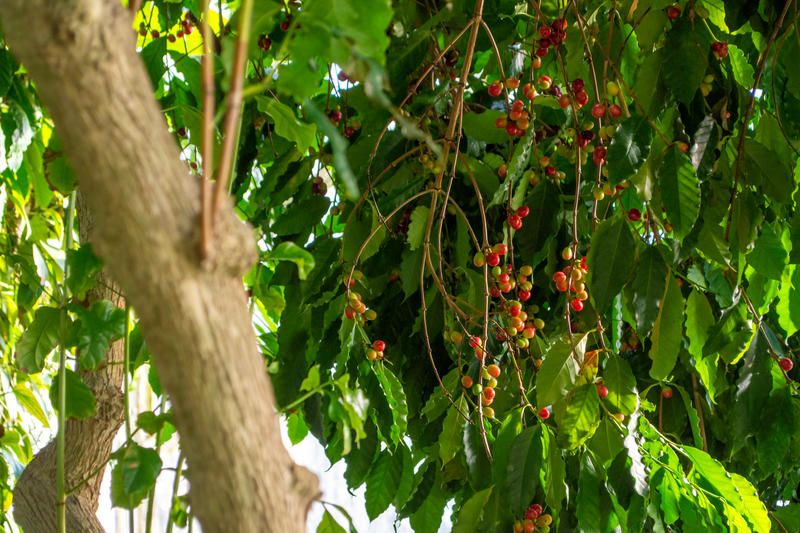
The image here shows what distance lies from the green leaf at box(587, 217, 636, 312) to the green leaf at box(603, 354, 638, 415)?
0.07 m

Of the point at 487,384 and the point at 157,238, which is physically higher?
the point at 487,384

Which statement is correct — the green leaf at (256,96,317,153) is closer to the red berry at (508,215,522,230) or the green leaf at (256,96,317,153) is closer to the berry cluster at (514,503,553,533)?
the red berry at (508,215,522,230)

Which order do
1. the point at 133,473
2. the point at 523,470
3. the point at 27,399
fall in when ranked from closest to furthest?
the point at 133,473
the point at 523,470
the point at 27,399

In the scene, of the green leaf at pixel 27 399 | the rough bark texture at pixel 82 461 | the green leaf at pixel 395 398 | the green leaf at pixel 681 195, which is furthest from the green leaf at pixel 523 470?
the green leaf at pixel 27 399

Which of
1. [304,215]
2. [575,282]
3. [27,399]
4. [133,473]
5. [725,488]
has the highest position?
[27,399]

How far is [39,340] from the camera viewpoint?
83 centimetres

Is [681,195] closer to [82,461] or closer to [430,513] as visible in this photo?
[430,513]

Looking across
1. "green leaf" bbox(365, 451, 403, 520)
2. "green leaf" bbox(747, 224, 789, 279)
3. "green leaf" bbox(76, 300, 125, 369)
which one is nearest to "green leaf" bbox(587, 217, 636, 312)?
"green leaf" bbox(747, 224, 789, 279)

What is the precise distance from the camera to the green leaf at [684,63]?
835mm

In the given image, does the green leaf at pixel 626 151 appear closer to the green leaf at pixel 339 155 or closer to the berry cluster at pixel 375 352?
the berry cluster at pixel 375 352

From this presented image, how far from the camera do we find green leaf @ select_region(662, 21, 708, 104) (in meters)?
0.83

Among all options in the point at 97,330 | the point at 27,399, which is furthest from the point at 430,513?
the point at 27,399

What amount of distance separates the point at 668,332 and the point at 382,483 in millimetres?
308

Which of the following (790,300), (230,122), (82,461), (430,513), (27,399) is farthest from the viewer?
(27,399)
